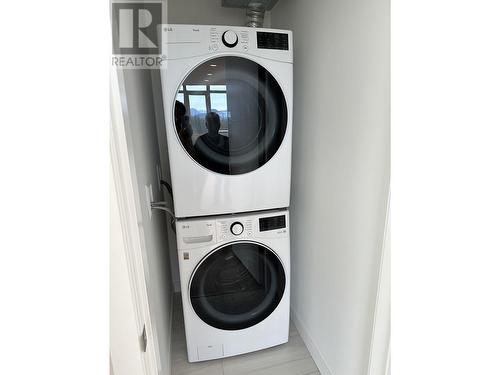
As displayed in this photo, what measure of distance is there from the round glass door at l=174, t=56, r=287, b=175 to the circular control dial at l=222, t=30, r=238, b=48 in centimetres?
6

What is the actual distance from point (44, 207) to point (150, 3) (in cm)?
130

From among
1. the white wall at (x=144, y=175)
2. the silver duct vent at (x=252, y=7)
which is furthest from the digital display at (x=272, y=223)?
the silver duct vent at (x=252, y=7)

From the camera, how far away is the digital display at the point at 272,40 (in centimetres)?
129

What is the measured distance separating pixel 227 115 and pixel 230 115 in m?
0.02

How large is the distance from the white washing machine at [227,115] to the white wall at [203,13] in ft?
2.56

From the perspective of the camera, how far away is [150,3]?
1.19 meters

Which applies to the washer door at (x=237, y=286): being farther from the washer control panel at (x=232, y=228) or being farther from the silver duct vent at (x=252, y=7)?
the silver duct vent at (x=252, y=7)

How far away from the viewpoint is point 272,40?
51.6 inches

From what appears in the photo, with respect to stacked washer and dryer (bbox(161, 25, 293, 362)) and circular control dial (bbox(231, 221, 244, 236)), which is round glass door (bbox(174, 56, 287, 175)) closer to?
stacked washer and dryer (bbox(161, 25, 293, 362))

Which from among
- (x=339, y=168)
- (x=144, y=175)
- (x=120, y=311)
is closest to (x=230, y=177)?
(x=144, y=175)

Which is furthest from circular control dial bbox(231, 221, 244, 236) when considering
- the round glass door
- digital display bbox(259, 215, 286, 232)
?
the round glass door
